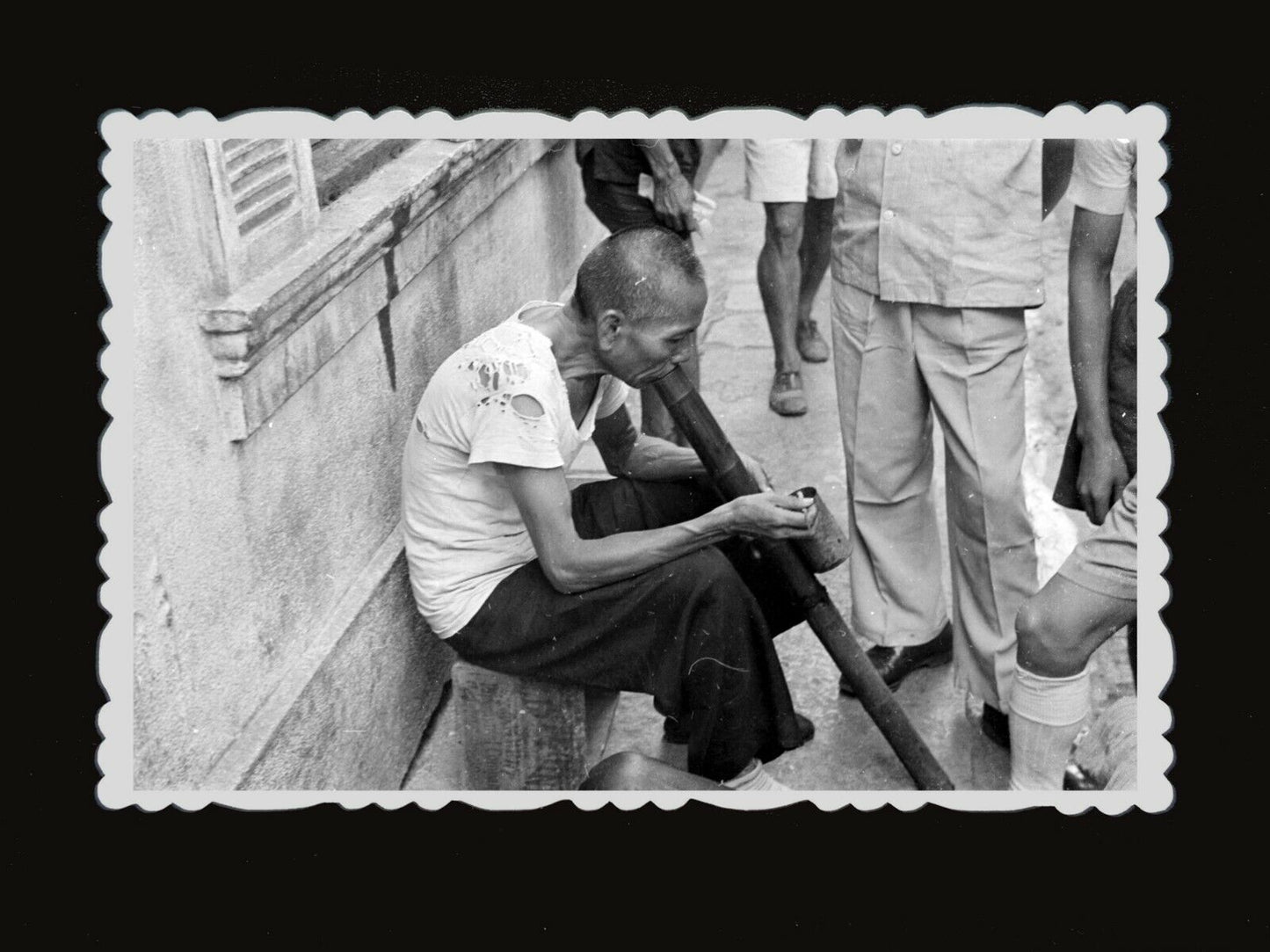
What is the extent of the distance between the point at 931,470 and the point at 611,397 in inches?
33.8

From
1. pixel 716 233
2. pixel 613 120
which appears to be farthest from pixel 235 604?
pixel 716 233

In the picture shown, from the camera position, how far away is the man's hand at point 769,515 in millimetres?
2941

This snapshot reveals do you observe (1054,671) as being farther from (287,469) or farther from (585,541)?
(287,469)

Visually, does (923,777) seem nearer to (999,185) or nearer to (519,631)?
(519,631)

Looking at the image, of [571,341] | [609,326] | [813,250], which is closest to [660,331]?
[609,326]

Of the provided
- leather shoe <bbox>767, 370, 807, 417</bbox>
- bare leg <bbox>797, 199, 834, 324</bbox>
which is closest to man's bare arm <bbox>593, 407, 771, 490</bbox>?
leather shoe <bbox>767, 370, 807, 417</bbox>

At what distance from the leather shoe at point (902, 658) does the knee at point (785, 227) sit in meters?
1.66

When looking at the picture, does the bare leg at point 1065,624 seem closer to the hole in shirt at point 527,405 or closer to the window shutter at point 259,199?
the hole in shirt at point 527,405

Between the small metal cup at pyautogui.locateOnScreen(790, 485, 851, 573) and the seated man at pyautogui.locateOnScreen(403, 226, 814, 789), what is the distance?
0.27ft

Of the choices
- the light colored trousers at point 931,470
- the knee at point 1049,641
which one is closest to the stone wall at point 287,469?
the light colored trousers at point 931,470

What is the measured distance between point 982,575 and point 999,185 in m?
0.92

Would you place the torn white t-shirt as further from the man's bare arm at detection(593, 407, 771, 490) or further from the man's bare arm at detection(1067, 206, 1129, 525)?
the man's bare arm at detection(1067, 206, 1129, 525)

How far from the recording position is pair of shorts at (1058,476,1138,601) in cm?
265

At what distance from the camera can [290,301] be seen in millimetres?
2650
